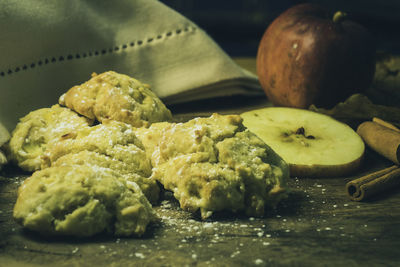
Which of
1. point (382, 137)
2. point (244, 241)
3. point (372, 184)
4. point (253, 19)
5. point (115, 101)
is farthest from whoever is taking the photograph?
point (253, 19)

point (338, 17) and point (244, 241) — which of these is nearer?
point (244, 241)

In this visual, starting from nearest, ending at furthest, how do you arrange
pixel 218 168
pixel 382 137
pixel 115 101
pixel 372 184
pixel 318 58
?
pixel 218 168 → pixel 372 184 → pixel 115 101 → pixel 382 137 → pixel 318 58

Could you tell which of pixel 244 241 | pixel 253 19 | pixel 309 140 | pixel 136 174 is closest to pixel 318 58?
pixel 309 140

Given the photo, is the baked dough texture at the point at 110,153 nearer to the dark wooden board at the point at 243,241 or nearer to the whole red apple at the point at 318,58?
the dark wooden board at the point at 243,241

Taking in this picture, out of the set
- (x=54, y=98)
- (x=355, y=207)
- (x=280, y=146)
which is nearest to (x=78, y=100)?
(x=54, y=98)

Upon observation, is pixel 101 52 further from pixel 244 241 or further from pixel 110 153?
pixel 244 241

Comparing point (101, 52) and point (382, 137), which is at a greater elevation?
point (101, 52)
